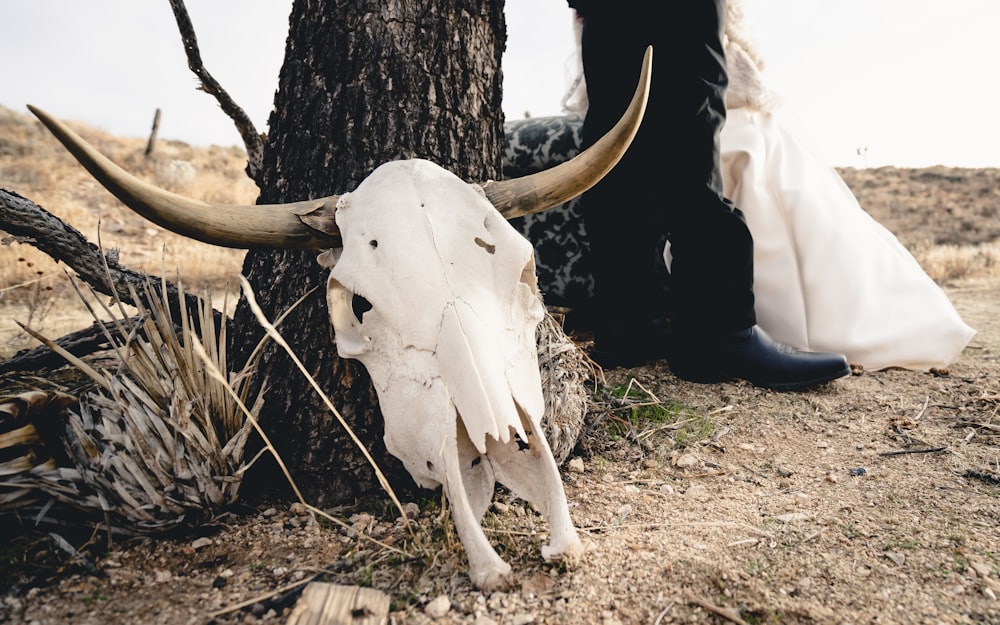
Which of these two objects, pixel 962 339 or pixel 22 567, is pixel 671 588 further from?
pixel 962 339

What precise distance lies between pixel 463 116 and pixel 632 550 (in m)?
1.43

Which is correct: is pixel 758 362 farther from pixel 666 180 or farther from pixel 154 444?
pixel 154 444

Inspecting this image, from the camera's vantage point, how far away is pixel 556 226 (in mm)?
3943

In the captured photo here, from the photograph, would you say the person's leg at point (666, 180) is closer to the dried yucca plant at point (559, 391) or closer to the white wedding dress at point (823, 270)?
the white wedding dress at point (823, 270)

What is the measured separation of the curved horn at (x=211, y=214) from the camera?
125 centimetres

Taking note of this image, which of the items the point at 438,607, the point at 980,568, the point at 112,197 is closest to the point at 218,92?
the point at 438,607

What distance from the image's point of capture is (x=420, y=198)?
55.8 inches

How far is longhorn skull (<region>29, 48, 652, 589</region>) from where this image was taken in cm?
122

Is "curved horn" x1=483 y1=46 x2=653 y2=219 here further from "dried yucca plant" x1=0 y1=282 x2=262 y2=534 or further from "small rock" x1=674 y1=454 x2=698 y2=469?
"small rock" x1=674 y1=454 x2=698 y2=469

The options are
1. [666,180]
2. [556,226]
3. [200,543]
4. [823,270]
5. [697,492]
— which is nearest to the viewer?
[200,543]

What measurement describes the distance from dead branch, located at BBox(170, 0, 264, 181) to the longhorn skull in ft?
4.07

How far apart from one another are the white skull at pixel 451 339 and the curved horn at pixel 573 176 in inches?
3.8

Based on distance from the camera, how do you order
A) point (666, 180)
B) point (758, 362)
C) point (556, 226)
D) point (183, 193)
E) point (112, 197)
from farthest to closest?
1. point (183, 193)
2. point (112, 197)
3. point (556, 226)
4. point (758, 362)
5. point (666, 180)

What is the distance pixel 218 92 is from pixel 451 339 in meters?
2.13
